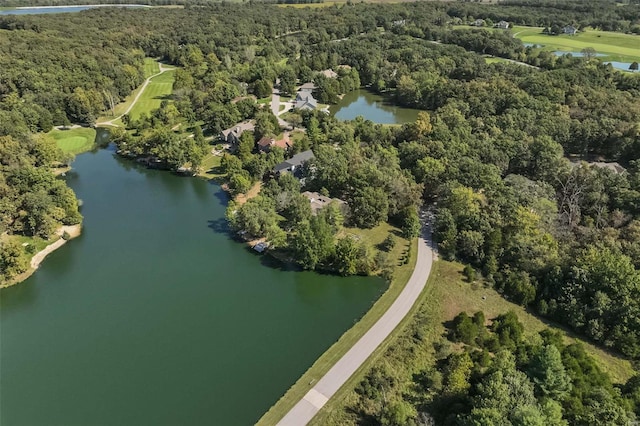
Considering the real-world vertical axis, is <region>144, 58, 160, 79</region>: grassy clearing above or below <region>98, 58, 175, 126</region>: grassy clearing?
above

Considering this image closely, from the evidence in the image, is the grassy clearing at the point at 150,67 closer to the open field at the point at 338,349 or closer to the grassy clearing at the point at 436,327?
the open field at the point at 338,349

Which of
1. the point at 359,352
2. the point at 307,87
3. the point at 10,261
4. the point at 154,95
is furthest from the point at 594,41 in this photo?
the point at 10,261

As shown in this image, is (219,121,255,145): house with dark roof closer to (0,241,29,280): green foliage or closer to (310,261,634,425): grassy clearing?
(0,241,29,280): green foliage

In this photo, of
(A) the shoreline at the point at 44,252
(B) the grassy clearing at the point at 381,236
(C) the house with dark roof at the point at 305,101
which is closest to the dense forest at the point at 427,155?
(B) the grassy clearing at the point at 381,236

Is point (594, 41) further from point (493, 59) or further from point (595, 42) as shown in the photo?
point (493, 59)

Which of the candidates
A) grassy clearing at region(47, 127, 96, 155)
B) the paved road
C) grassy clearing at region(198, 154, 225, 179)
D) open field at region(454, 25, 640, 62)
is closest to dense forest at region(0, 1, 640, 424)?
grassy clearing at region(47, 127, 96, 155)

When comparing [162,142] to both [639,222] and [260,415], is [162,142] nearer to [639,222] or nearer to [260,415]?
[260,415]
